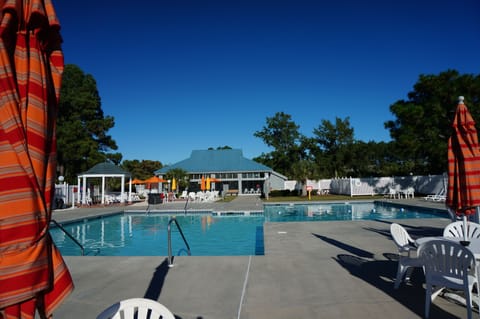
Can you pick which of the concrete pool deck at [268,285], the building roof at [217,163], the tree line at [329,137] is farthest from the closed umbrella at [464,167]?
the building roof at [217,163]

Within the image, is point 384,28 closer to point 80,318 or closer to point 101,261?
point 101,261

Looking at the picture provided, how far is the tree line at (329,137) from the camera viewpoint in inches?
916

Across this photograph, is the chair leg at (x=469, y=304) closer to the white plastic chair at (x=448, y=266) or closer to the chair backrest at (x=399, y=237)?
the white plastic chair at (x=448, y=266)

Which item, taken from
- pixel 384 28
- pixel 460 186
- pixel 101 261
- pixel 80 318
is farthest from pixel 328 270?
pixel 384 28

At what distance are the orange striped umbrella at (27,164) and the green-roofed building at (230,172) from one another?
3168cm

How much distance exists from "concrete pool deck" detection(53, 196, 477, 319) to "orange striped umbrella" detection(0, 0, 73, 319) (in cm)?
244

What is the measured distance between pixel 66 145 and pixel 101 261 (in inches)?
1144

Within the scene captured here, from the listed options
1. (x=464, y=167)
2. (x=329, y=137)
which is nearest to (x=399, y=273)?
(x=464, y=167)

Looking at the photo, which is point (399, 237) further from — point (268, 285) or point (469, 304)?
point (268, 285)

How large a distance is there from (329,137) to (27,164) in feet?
136

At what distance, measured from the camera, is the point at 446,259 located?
3.29 meters

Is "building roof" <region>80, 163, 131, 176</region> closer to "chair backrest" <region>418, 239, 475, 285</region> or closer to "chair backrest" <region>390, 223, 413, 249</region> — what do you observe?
"chair backrest" <region>390, 223, 413, 249</region>

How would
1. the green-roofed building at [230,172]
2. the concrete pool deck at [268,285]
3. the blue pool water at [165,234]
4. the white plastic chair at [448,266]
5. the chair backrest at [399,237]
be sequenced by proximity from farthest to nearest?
1. the green-roofed building at [230,172]
2. the blue pool water at [165,234]
3. the chair backrest at [399,237]
4. the concrete pool deck at [268,285]
5. the white plastic chair at [448,266]

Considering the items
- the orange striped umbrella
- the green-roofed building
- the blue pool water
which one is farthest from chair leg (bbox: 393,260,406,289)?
the green-roofed building
